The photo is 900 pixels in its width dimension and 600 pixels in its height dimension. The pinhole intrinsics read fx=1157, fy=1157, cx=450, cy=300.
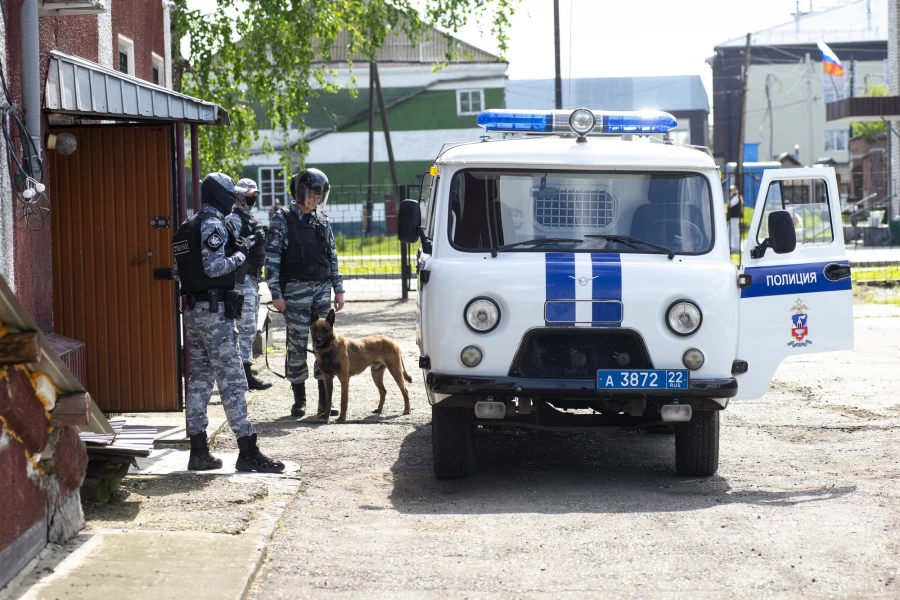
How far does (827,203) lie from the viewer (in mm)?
7754

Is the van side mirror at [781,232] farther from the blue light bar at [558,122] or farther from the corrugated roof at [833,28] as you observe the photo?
the corrugated roof at [833,28]

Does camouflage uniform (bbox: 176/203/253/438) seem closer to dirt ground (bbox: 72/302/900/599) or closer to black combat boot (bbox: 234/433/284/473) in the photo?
black combat boot (bbox: 234/433/284/473)

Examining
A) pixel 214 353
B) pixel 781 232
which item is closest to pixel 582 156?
pixel 781 232

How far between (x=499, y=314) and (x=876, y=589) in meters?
2.63

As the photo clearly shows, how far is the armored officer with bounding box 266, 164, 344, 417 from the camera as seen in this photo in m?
9.21

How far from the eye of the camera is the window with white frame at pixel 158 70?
41.3 feet

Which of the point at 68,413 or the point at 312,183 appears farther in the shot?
the point at 312,183

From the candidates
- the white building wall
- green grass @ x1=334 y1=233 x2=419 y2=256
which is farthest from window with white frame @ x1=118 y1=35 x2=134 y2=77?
the white building wall

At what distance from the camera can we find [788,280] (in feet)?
25.2

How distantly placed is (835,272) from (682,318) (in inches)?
61.8

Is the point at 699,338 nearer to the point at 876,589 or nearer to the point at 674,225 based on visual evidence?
the point at 674,225

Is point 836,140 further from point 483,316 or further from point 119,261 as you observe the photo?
point 483,316

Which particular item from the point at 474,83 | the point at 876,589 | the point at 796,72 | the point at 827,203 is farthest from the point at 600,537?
the point at 796,72

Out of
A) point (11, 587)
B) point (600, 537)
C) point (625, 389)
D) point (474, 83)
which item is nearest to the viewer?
point (11, 587)
